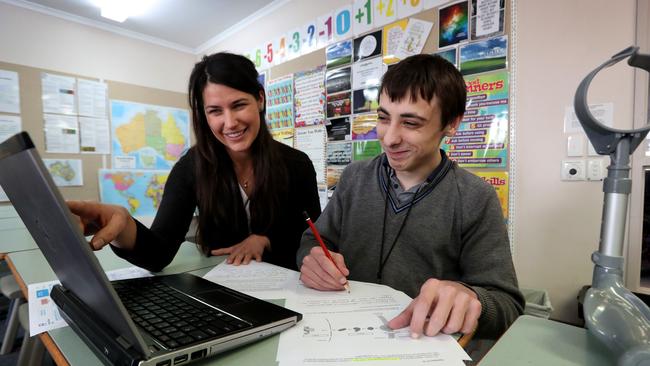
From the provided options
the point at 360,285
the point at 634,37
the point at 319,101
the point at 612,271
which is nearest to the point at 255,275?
the point at 360,285

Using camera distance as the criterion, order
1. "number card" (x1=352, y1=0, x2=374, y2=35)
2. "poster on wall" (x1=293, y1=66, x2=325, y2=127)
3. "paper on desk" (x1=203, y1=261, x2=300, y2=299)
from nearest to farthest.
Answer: "paper on desk" (x1=203, y1=261, x2=300, y2=299) < "number card" (x1=352, y1=0, x2=374, y2=35) < "poster on wall" (x1=293, y1=66, x2=325, y2=127)

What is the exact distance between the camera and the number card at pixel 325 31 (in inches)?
86.3

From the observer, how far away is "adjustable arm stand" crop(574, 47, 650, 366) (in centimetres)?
36

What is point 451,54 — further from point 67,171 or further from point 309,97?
point 67,171

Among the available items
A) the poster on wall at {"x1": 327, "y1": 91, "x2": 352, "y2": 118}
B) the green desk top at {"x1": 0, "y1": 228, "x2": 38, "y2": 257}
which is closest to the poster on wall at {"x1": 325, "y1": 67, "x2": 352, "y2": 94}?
the poster on wall at {"x1": 327, "y1": 91, "x2": 352, "y2": 118}

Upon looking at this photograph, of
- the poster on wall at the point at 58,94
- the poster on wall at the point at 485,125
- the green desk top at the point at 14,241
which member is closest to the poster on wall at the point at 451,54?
the poster on wall at the point at 485,125

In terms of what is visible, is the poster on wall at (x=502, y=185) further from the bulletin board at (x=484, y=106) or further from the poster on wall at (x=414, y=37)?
the poster on wall at (x=414, y=37)

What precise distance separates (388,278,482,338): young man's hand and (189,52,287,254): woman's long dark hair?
0.76 m

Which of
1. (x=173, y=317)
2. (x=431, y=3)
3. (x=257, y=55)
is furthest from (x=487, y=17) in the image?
(x=257, y=55)

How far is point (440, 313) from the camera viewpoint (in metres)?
0.46

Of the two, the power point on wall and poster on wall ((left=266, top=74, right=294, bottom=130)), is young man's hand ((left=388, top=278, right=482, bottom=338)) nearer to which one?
the power point on wall

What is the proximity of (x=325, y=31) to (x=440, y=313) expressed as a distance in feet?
7.06

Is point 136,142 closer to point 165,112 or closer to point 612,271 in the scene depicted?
point 165,112

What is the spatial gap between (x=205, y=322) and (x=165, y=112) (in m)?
3.30
